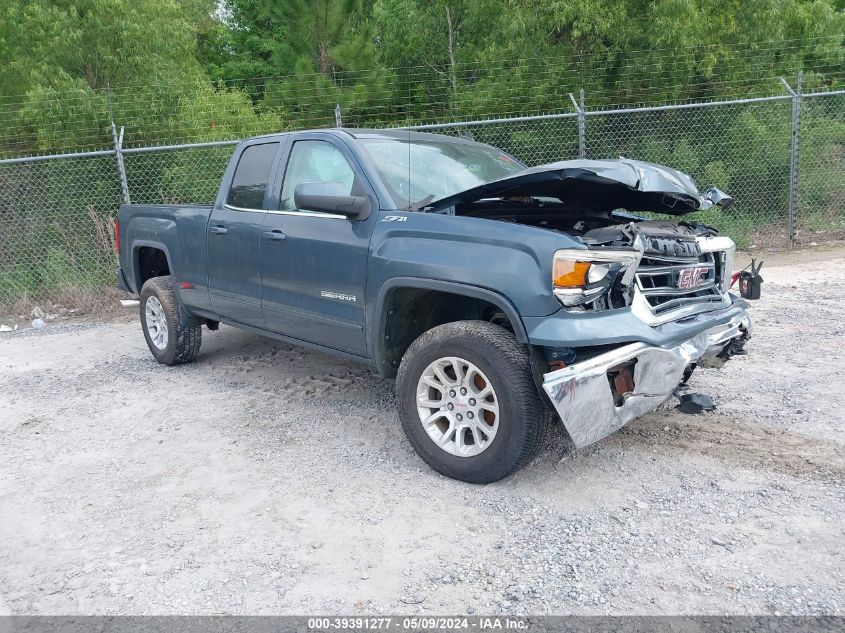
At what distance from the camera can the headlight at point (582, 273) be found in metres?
3.57

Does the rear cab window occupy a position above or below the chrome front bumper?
above

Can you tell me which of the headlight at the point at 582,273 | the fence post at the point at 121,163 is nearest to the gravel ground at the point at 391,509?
the headlight at the point at 582,273

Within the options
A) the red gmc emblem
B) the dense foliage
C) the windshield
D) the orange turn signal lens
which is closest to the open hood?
the windshield

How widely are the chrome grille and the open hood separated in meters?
0.39

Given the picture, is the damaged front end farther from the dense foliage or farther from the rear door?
the dense foliage

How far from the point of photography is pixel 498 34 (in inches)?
520

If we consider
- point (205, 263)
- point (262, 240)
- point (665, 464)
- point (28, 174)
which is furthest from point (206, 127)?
point (665, 464)

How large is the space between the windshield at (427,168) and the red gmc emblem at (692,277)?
137 cm

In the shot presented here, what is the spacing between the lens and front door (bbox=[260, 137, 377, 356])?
14.8 feet

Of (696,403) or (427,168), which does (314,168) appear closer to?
(427,168)

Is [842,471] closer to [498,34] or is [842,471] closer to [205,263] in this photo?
[205,263]

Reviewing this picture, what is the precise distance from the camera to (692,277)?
4.29 metres

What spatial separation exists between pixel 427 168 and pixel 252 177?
1477mm

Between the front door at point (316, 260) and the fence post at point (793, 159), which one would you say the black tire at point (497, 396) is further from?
the fence post at point (793, 159)
